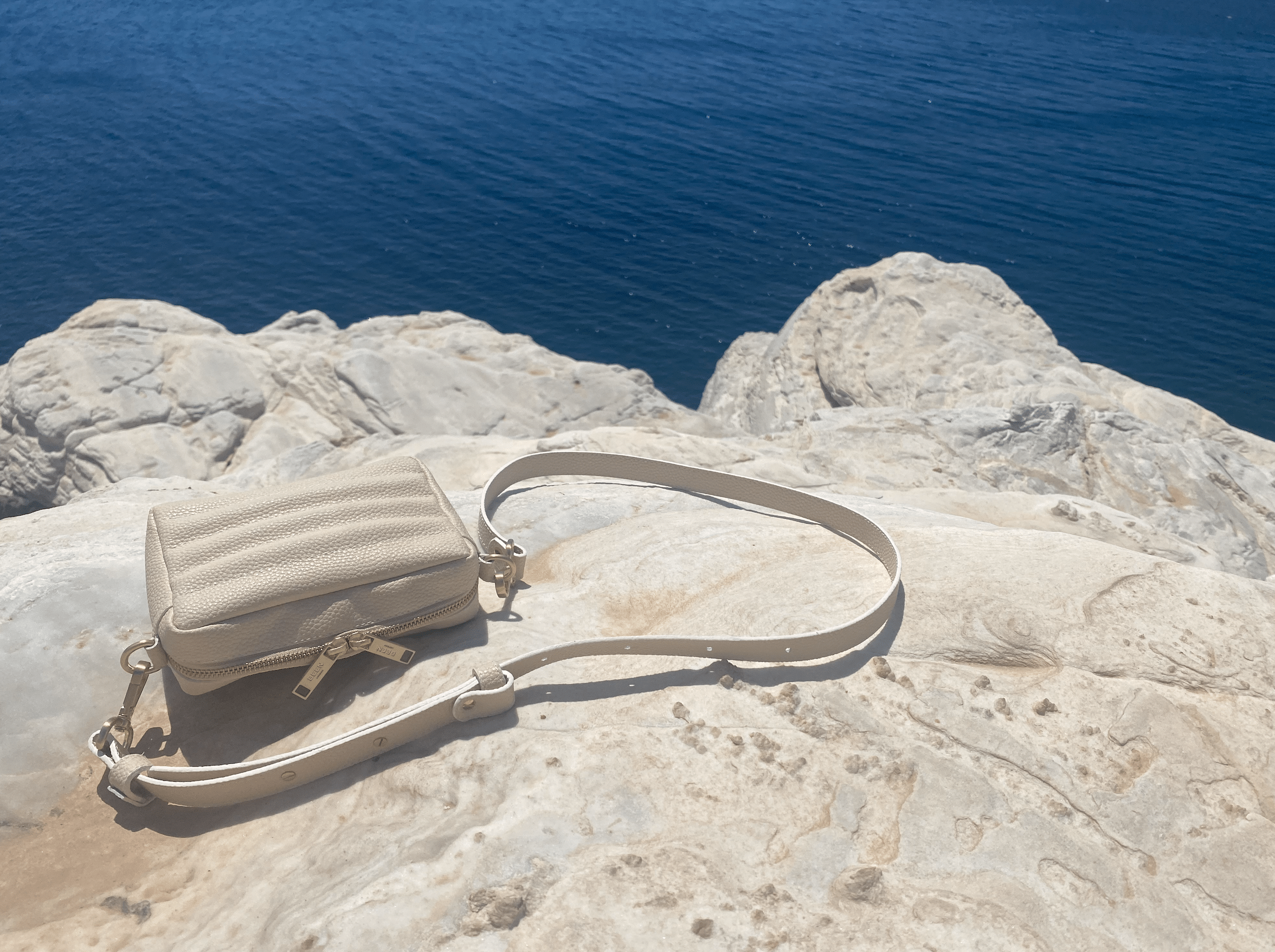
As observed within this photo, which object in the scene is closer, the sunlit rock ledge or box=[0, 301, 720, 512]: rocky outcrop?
the sunlit rock ledge

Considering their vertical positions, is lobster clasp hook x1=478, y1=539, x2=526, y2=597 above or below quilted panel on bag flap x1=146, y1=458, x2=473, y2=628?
below

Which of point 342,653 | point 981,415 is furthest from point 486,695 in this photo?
point 981,415

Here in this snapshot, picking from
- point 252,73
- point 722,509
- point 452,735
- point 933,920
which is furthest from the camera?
point 252,73

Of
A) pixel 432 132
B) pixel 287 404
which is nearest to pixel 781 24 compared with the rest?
pixel 432 132

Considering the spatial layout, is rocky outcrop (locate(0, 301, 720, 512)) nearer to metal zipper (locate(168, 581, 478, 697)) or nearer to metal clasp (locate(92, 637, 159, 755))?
metal zipper (locate(168, 581, 478, 697))

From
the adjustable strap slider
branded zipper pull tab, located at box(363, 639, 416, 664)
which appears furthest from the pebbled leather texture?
the adjustable strap slider

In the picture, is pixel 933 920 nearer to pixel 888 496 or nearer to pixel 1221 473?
pixel 888 496
